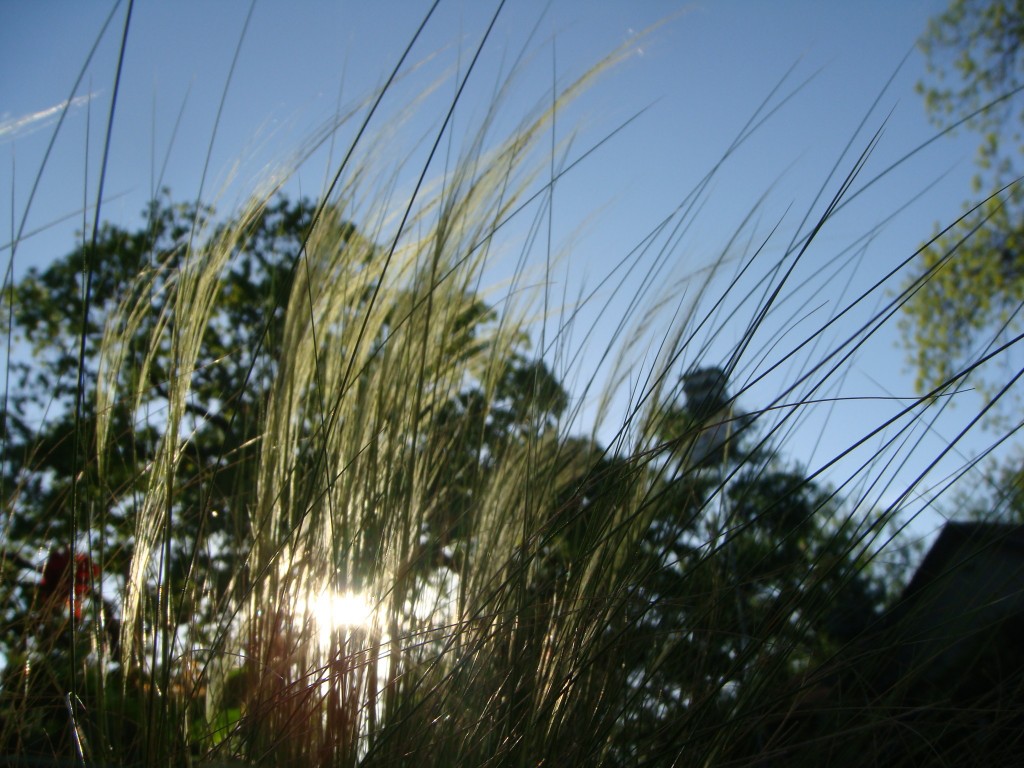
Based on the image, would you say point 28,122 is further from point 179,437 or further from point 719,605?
point 719,605

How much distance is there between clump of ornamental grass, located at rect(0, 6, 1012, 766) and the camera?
60 cm

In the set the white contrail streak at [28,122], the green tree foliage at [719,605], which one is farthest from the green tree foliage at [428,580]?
the white contrail streak at [28,122]

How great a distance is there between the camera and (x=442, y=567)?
3.65 feet

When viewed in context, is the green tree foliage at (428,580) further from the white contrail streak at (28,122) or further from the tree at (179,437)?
the white contrail streak at (28,122)

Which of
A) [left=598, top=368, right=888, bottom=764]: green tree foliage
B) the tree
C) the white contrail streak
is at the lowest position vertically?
[left=598, top=368, right=888, bottom=764]: green tree foliage

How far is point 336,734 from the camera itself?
76 cm

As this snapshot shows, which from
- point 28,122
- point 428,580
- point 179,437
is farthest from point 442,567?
point 28,122

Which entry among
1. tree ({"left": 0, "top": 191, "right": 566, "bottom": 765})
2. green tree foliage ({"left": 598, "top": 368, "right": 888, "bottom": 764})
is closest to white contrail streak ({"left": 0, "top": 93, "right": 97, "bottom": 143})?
tree ({"left": 0, "top": 191, "right": 566, "bottom": 765})

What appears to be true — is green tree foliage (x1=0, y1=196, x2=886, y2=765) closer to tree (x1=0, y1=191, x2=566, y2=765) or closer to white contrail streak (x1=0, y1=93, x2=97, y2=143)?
tree (x1=0, y1=191, x2=566, y2=765)

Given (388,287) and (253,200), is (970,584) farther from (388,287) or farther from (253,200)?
(253,200)

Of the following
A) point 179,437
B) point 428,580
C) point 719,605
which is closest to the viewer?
point 719,605

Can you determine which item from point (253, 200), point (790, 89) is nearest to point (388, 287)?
point (253, 200)

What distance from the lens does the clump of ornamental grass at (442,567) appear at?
1.95 ft

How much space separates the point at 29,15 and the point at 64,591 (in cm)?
76
